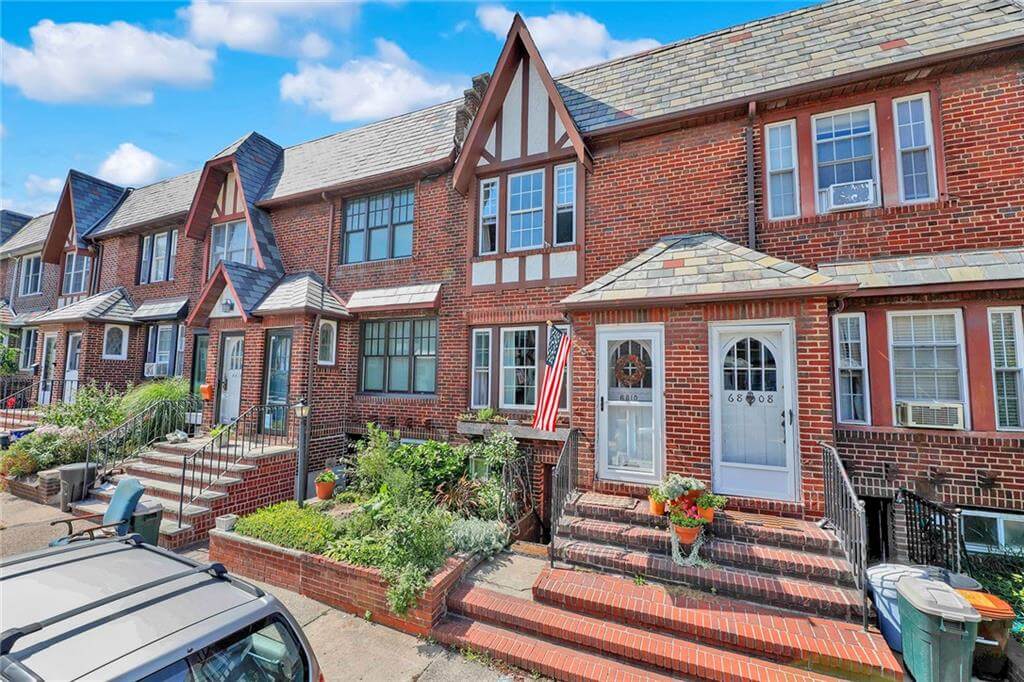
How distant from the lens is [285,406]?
35.5 feet

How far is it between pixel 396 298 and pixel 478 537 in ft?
21.1

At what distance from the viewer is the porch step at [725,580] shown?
506 cm

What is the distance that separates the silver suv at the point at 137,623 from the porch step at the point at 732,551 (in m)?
4.37

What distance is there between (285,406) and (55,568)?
→ 8.13 m

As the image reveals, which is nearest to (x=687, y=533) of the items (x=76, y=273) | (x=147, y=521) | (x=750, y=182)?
(x=750, y=182)

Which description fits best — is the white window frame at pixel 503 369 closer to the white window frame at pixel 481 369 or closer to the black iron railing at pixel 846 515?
the white window frame at pixel 481 369

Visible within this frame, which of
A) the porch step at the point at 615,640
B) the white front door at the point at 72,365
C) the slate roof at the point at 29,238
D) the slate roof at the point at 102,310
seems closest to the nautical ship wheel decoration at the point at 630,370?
the porch step at the point at 615,640

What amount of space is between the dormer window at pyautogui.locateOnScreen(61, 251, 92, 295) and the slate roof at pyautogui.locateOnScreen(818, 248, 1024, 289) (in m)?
24.1

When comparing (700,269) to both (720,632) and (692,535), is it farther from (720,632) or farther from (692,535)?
(720,632)

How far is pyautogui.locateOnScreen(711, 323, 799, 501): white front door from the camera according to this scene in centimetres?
659

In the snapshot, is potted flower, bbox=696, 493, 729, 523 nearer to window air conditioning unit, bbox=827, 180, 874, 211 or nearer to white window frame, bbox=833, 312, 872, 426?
white window frame, bbox=833, 312, 872, 426

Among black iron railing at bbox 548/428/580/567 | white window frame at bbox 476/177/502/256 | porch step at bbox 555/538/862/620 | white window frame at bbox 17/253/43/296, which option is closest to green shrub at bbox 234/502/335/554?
black iron railing at bbox 548/428/580/567

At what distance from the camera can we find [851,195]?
7.53 meters

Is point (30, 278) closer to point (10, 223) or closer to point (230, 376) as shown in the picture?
point (10, 223)
